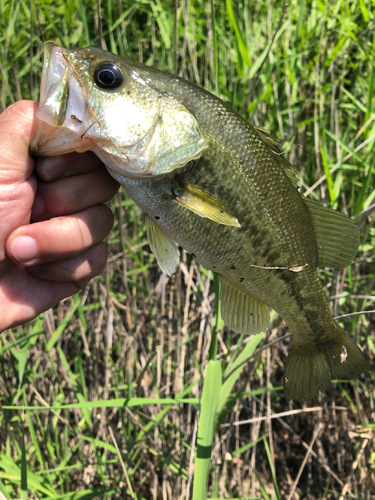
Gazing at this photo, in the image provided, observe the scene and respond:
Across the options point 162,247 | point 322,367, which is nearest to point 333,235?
point 322,367

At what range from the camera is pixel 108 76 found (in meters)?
1.10

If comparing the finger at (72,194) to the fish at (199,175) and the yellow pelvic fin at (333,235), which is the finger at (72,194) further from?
the yellow pelvic fin at (333,235)

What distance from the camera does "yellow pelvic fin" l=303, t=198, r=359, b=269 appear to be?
1390mm

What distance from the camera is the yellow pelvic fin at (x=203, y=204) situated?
44.7 inches

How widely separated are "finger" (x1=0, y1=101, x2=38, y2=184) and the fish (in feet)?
0.16

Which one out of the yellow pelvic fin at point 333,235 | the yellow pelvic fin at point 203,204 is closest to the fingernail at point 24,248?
the yellow pelvic fin at point 203,204

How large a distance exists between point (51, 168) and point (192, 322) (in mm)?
1378

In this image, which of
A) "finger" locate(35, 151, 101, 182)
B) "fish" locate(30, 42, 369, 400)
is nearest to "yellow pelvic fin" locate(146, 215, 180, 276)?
"fish" locate(30, 42, 369, 400)

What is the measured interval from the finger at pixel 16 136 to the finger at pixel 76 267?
1.15 ft

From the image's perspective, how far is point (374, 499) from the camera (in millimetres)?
2346

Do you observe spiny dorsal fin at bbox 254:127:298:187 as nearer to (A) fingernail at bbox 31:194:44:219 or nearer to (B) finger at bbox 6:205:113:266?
(B) finger at bbox 6:205:113:266

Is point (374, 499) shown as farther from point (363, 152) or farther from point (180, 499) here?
point (363, 152)

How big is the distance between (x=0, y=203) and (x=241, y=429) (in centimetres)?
220

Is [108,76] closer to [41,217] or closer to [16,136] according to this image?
[16,136]
